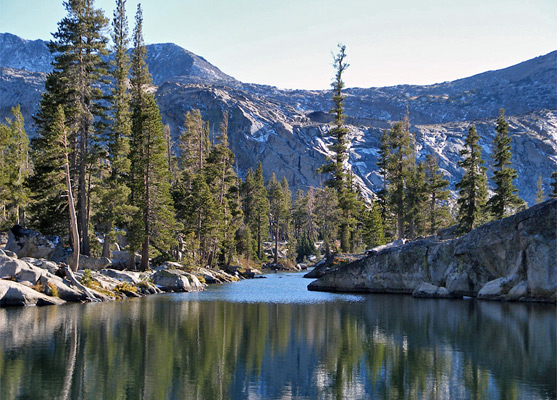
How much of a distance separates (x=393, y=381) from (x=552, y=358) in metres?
6.12

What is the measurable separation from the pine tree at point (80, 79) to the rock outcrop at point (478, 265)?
20945mm

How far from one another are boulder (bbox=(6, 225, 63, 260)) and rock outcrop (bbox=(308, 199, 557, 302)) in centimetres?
2167

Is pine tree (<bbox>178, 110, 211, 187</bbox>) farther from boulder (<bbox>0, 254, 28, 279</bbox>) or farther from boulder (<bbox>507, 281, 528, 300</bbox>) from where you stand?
boulder (<bbox>507, 281, 528, 300</bbox>)

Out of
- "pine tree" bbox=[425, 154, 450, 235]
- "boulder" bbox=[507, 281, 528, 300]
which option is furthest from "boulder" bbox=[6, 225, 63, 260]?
"pine tree" bbox=[425, 154, 450, 235]

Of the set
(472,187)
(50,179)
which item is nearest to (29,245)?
(50,179)

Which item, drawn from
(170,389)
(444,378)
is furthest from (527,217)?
(170,389)

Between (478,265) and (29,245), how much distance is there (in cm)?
3390

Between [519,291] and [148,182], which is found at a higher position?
[148,182]

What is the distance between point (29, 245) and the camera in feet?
139

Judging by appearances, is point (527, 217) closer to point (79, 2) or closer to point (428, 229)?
point (79, 2)

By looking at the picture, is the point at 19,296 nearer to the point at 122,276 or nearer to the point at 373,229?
the point at 122,276

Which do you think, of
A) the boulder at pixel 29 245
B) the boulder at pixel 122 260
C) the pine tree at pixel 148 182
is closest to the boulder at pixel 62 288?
the boulder at pixel 29 245

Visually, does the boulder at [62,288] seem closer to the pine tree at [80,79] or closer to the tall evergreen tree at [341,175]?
the pine tree at [80,79]

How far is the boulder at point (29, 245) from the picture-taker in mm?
41938
